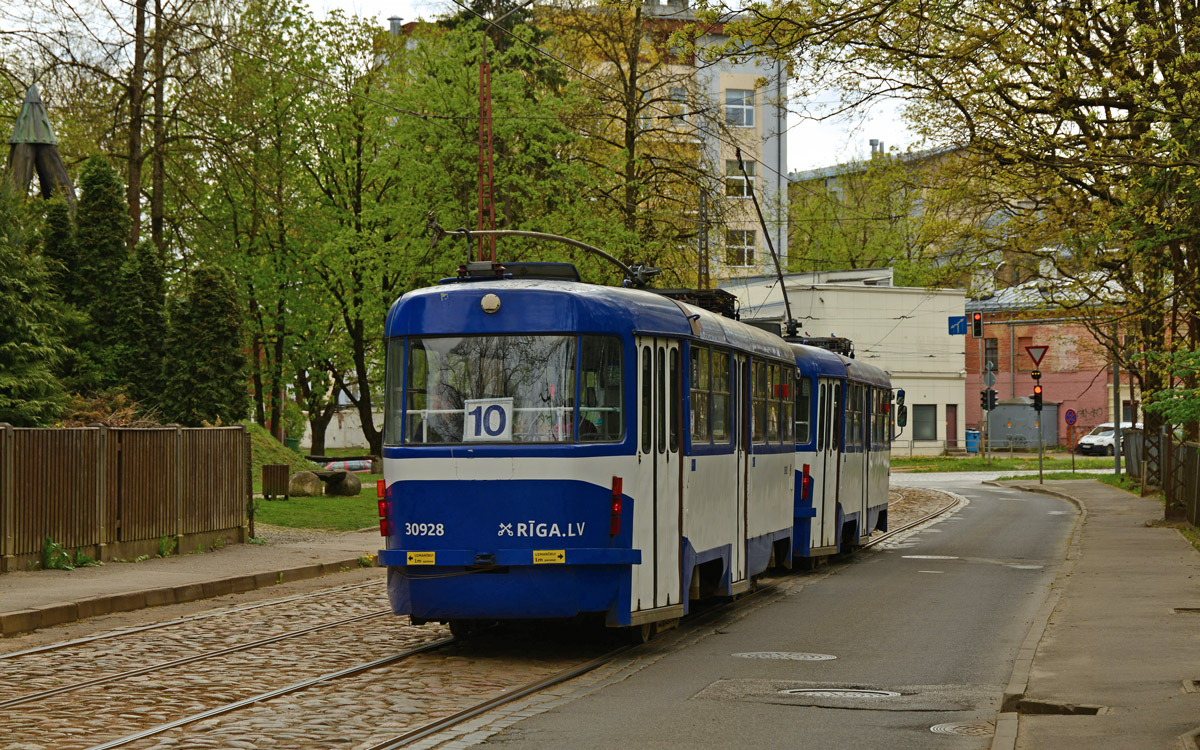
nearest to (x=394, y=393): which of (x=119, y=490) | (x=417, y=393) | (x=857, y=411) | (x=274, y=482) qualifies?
(x=417, y=393)

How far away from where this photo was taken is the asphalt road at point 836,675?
29.2 ft

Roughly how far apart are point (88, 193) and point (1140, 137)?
2057cm

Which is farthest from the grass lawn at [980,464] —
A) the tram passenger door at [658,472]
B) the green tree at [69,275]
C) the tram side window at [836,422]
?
the tram passenger door at [658,472]

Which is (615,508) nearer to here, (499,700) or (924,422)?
(499,700)

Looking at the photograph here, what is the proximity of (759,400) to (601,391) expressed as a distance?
4.97 m

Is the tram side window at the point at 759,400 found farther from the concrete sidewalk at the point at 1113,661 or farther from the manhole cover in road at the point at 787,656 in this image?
the manhole cover in road at the point at 787,656

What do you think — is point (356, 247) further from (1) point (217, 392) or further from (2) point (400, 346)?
(2) point (400, 346)

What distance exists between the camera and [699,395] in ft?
45.3

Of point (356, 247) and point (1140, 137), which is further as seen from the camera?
point (356, 247)

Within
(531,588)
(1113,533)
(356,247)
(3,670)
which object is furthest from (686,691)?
(356,247)

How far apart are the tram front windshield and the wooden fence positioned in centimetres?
733

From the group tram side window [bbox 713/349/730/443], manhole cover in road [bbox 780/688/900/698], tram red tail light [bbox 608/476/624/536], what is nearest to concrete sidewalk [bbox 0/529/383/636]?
tram red tail light [bbox 608/476/624/536]

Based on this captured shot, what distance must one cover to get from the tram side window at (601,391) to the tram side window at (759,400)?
4332 mm

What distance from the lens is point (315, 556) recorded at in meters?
21.7
